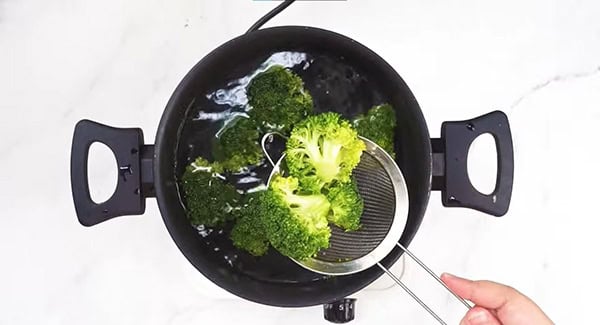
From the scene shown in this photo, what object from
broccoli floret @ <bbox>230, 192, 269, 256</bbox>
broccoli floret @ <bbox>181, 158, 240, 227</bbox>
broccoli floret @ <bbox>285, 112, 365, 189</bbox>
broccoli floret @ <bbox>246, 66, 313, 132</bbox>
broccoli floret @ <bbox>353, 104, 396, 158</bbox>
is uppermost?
broccoli floret @ <bbox>246, 66, 313, 132</bbox>

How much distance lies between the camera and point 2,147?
1.14 meters

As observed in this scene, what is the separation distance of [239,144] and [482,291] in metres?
0.34

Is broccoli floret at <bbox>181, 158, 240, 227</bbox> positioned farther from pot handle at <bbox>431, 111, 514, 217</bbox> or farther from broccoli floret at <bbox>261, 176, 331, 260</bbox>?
pot handle at <bbox>431, 111, 514, 217</bbox>

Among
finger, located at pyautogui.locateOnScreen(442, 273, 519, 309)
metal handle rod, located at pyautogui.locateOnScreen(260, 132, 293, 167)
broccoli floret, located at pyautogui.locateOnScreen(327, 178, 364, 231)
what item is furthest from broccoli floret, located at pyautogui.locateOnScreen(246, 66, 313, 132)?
finger, located at pyautogui.locateOnScreen(442, 273, 519, 309)

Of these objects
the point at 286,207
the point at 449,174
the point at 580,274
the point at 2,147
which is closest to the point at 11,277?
the point at 2,147

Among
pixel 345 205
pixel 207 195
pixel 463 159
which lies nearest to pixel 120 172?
pixel 207 195

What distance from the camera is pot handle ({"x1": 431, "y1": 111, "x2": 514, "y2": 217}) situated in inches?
38.1

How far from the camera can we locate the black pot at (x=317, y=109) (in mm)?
963

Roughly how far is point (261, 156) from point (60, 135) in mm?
277

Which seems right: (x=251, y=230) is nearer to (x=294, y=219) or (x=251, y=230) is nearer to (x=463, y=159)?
(x=294, y=219)

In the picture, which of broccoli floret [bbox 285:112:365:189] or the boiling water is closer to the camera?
broccoli floret [bbox 285:112:365:189]

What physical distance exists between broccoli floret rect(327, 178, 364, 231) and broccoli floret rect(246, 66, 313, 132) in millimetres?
120

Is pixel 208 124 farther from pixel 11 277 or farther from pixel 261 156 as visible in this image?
pixel 11 277

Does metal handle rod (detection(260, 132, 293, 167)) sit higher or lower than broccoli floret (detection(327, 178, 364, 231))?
higher
